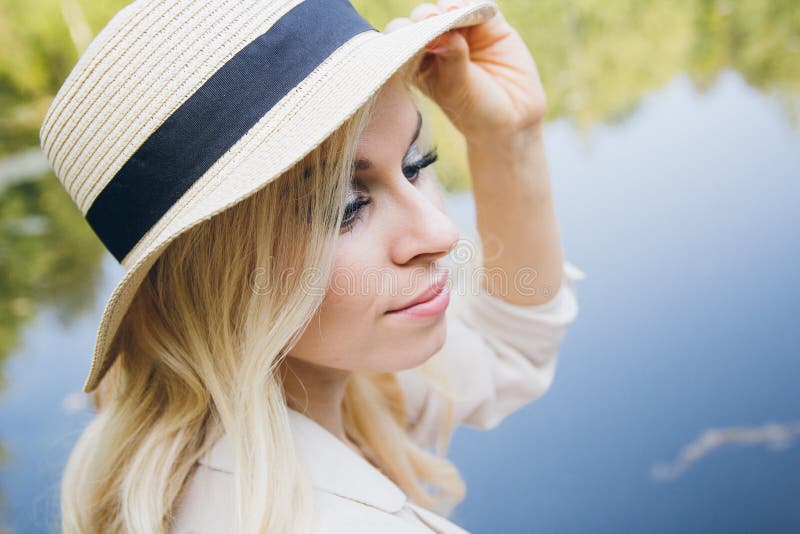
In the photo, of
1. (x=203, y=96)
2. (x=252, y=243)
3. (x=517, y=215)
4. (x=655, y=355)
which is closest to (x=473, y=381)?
(x=517, y=215)

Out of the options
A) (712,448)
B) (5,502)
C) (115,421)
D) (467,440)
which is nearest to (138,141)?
(115,421)

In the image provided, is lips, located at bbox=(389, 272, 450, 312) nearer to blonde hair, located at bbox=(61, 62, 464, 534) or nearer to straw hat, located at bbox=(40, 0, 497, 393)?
blonde hair, located at bbox=(61, 62, 464, 534)

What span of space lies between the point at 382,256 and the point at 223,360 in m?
0.22

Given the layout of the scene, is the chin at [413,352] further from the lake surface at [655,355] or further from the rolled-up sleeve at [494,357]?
the lake surface at [655,355]

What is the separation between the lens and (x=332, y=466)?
69 centimetres

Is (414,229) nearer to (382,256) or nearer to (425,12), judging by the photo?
(382,256)

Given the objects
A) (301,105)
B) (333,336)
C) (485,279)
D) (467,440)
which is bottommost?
(467,440)

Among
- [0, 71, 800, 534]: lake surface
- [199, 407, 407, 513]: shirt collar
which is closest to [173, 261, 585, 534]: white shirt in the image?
[199, 407, 407, 513]: shirt collar

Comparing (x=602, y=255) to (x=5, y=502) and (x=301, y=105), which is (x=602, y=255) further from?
(x=5, y=502)

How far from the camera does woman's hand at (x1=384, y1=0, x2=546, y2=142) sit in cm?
78

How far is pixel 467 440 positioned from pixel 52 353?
131 cm

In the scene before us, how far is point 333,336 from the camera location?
0.65m

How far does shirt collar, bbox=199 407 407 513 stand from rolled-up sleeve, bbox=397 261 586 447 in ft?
1.16

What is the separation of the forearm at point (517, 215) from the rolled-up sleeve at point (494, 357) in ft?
0.15
